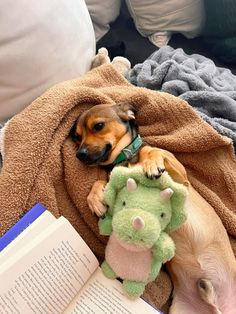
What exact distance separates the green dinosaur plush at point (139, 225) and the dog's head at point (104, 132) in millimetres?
207

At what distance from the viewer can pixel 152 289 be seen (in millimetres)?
1048

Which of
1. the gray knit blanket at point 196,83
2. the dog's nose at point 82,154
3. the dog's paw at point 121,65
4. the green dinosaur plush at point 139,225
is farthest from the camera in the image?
the dog's paw at point 121,65

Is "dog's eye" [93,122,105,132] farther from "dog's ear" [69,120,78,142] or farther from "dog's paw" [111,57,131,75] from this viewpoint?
"dog's paw" [111,57,131,75]

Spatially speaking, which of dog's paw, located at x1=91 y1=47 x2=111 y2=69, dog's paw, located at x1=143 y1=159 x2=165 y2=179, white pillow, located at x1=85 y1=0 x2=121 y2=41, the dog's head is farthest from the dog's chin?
white pillow, located at x1=85 y1=0 x2=121 y2=41

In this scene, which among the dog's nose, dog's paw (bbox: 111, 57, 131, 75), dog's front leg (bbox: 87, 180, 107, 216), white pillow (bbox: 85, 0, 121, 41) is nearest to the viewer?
dog's front leg (bbox: 87, 180, 107, 216)

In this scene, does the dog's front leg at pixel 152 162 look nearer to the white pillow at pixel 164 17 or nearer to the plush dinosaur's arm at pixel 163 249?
the plush dinosaur's arm at pixel 163 249

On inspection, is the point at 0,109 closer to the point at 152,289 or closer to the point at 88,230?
the point at 88,230

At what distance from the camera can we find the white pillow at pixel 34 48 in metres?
1.17

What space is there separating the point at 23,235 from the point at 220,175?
2.00 feet

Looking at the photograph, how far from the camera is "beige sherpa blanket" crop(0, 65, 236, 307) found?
102 cm

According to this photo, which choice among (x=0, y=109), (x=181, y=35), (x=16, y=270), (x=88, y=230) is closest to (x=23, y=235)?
(x=16, y=270)

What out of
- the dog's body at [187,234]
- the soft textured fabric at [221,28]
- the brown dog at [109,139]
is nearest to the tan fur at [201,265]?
the dog's body at [187,234]

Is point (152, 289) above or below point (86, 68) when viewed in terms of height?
below

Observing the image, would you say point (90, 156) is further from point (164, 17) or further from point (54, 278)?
point (164, 17)
